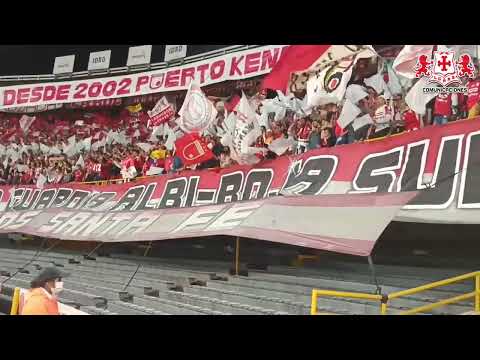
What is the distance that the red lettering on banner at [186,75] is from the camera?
4902 mm

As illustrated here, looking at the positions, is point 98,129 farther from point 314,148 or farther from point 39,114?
point 314,148

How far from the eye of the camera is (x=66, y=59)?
570cm

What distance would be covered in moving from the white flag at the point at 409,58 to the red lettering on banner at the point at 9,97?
15.0 feet

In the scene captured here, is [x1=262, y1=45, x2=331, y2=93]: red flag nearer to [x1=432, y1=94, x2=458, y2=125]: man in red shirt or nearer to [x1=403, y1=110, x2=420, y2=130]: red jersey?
[x1=403, y1=110, x2=420, y2=130]: red jersey

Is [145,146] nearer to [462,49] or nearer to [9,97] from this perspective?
[9,97]

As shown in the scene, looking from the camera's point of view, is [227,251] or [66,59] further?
[66,59]

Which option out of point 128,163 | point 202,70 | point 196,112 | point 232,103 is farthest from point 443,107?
point 128,163

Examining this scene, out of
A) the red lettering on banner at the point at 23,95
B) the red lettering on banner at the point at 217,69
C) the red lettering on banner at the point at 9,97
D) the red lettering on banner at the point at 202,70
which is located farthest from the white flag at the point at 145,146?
the red lettering on banner at the point at 9,97

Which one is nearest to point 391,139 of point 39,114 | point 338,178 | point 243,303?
point 338,178

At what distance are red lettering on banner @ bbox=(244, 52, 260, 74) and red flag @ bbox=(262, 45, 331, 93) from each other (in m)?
0.21

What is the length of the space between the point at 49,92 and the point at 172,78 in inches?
69.3

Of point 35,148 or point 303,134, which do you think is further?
point 35,148

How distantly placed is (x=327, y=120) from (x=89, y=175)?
2967mm

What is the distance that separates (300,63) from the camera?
388cm
